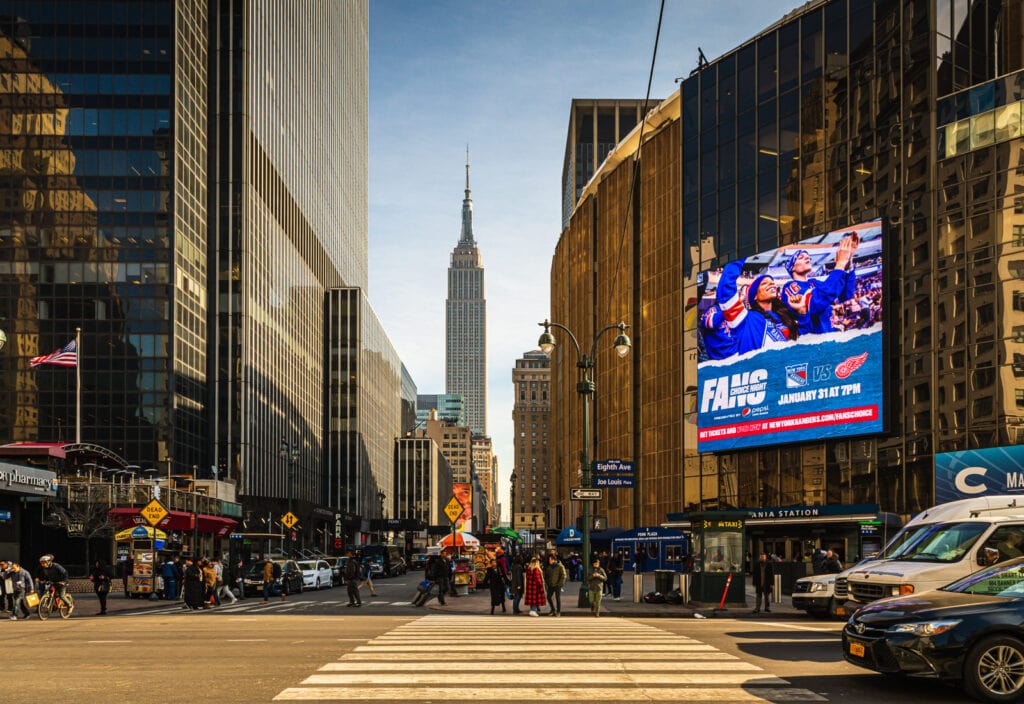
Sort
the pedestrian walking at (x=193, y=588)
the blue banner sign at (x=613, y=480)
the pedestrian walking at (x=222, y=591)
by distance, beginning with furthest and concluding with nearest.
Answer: the pedestrian walking at (x=222, y=591) < the pedestrian walking at (x=193, y=588) < the blue banner sign at (x=613, y=480)

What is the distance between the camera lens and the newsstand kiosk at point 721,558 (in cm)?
3009

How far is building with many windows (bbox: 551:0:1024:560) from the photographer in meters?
47.8

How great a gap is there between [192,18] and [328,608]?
215ft

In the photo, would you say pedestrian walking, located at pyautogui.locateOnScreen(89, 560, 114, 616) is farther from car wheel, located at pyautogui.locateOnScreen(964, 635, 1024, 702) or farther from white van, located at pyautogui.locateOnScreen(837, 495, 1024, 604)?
car wheel, located at pyautogui.locateOnScreen(964, 635, 1024, 702)

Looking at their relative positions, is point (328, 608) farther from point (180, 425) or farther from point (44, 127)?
point (44, 127)

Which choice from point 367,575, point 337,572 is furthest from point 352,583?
point 337,572

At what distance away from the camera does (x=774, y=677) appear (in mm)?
13055

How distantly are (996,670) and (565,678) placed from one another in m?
4.98

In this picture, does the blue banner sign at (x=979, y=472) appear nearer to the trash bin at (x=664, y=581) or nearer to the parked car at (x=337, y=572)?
the trash bin at (x=664, y=581)

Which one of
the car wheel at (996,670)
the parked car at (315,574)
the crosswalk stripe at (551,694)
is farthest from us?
the parked car at (315,574)

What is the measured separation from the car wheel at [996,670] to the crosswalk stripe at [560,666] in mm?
3255

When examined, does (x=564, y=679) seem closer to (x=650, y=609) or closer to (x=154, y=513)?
(x=650, y=609)

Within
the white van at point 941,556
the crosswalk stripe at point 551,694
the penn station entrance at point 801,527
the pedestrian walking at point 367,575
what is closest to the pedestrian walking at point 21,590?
the pedestrian walking at point 367,575

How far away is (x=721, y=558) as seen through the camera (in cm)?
3019
